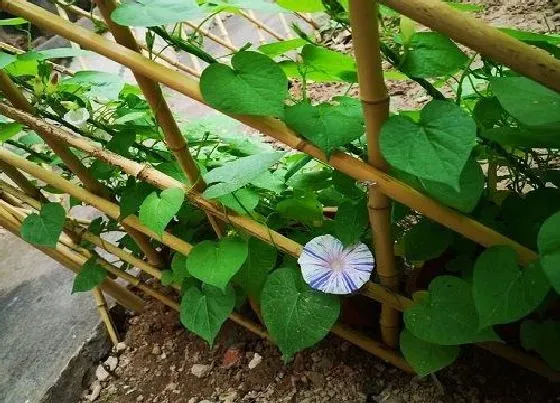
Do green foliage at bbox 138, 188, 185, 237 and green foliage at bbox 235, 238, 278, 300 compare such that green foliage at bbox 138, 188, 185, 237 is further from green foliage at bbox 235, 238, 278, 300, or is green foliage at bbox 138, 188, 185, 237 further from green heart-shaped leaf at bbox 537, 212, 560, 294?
green heart-shaped leaf at bbox 537, 212, 560, 294

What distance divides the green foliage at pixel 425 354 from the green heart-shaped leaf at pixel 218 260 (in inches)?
11.8

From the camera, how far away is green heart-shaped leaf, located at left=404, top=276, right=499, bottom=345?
74cm

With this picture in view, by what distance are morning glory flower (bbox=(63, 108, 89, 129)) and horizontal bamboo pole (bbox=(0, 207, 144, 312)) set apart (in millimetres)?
341

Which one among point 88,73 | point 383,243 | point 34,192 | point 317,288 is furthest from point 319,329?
point 34,192

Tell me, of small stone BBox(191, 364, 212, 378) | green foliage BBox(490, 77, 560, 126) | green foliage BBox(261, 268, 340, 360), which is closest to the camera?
green foliage BBox(490, 77, 560, 126)

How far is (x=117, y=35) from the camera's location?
673mm

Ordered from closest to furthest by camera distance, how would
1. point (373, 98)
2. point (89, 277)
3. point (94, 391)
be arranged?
point (373, 98), point (89, 277), point (94, 391)

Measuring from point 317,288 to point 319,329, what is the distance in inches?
2.6

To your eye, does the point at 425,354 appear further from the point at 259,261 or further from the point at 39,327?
the point at 39,327

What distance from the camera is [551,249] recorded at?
50 centimetres

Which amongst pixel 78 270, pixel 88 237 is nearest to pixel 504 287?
pixel 88 237

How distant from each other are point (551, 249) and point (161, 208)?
552mm

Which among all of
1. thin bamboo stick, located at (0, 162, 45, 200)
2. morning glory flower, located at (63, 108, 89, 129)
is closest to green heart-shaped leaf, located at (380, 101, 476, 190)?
morning glory flower, located at (63, 108, 89, 129)

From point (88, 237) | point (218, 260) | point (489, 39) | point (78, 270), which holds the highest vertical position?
point (489, 39)
